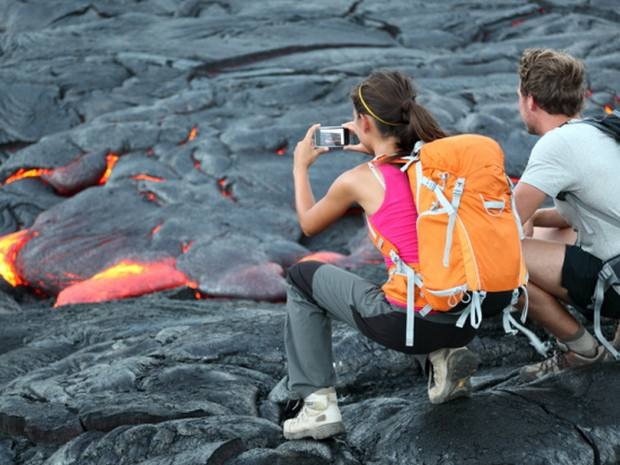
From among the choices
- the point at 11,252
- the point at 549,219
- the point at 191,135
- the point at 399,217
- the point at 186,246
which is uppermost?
the point at 399,217

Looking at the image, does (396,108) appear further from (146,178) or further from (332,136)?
(146,178)

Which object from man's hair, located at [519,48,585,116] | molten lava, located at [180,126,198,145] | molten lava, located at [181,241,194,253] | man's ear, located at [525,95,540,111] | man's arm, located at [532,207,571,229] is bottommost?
molten lava, located at [181,241,194,253]

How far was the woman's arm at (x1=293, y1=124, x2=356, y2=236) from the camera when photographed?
3.81 m

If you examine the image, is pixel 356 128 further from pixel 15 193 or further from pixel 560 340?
pixel 15 193

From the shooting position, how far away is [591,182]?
4.08 meters

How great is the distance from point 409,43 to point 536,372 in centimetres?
1293

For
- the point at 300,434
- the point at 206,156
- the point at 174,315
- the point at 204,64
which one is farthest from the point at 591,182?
the point at 204,64

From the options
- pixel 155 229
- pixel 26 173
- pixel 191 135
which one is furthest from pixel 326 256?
pixel 26 173

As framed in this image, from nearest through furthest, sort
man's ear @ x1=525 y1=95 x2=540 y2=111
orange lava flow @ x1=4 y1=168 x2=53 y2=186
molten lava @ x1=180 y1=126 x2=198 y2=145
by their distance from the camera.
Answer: man's ear @ x1=525 y1=95 x2=540 y2=111 < orange lava flow @ x1=4 y1=168 x2=53 y2=186 < molten lava @ x1=180 y1=126 x2=198 y2=145

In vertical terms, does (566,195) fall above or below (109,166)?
above

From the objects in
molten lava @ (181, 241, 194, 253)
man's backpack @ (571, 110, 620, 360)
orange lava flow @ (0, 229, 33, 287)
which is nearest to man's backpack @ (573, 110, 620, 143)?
man's backpack @ (571, 110, 620, 360)

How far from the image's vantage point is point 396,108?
149 inches

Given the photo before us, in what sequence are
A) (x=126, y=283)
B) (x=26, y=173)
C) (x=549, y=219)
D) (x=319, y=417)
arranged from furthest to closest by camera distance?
(x=26, y=173), (x=126, y=283), (x=549, y=219), (x=319, y=417)

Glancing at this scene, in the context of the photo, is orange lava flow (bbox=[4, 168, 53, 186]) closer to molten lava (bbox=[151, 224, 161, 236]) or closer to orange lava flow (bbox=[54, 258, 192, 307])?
molten lava (bbox=[151, 224, 161, 236])
